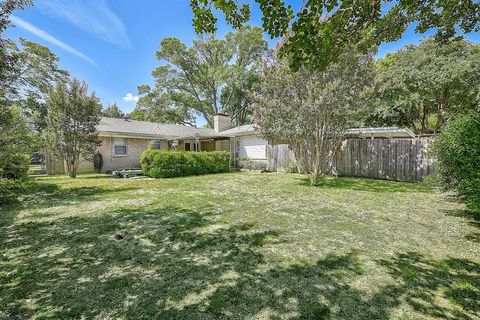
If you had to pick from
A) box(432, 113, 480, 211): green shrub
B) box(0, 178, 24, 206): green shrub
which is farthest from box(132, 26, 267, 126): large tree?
box(432, 113, 480, 211): green shrub

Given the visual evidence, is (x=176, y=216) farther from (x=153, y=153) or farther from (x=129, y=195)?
(x=153, y=153)

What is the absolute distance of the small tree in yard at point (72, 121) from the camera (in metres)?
12.4

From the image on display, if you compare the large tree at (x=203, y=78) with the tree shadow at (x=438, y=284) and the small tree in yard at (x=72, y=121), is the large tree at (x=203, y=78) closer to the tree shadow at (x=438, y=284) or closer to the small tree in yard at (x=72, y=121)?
the small tree in yard at (x=72, y=121)

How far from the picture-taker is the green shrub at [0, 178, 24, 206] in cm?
539

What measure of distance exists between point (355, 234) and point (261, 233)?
176 cm

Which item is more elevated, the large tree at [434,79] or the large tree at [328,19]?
the large tree at [434,79]

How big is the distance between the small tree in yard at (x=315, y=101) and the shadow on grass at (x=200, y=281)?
668 cm

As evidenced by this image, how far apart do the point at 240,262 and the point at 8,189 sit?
22.6 ft

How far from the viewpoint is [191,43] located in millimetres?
31141

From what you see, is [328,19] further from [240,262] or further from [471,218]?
[471,218]

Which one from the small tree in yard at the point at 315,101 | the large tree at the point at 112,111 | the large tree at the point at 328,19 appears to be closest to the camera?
the large tree at the point at 328,19

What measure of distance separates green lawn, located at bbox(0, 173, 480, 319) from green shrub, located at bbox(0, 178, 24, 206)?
51cm

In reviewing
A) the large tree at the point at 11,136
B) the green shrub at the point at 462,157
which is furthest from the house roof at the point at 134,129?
the green shrub at the point at 462,157

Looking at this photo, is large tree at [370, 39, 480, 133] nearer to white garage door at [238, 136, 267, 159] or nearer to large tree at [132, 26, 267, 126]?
white garage door at [238, 136, 267, 159]
